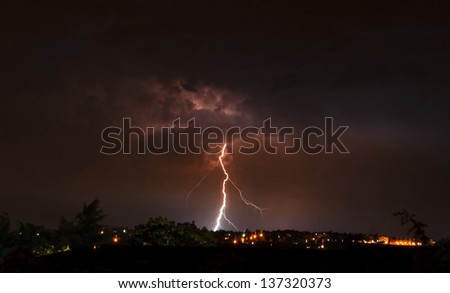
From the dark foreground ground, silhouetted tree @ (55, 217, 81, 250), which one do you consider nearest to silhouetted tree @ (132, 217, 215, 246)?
the dark foreground ground

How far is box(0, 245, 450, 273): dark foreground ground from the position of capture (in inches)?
737

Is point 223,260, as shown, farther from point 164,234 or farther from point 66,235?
point 66,235

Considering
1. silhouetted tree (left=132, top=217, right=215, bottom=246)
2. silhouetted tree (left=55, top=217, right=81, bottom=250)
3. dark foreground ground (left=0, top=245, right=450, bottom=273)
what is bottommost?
dark foreground ground (left=0, top=245, right=450, bottom=273)

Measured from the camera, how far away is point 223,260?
1881cm

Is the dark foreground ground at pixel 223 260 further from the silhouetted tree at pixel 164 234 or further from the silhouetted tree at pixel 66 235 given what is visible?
the silhouetted tree at pixel 66 235

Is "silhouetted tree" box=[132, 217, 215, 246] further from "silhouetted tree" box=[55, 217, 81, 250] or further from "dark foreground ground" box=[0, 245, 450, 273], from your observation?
"silhouetted tree" box=[55, 217, 81, 250]

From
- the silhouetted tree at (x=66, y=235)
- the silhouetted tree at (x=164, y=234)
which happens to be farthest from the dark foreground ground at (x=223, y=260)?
the silhouetted tree at (x=66, y=235)

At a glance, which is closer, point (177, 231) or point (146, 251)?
point (146, 251)

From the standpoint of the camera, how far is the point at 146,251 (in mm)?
20391

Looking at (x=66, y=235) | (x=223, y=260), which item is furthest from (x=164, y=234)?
(x=66, y=235)

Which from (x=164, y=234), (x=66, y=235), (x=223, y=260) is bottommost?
(x=223, y=260)
